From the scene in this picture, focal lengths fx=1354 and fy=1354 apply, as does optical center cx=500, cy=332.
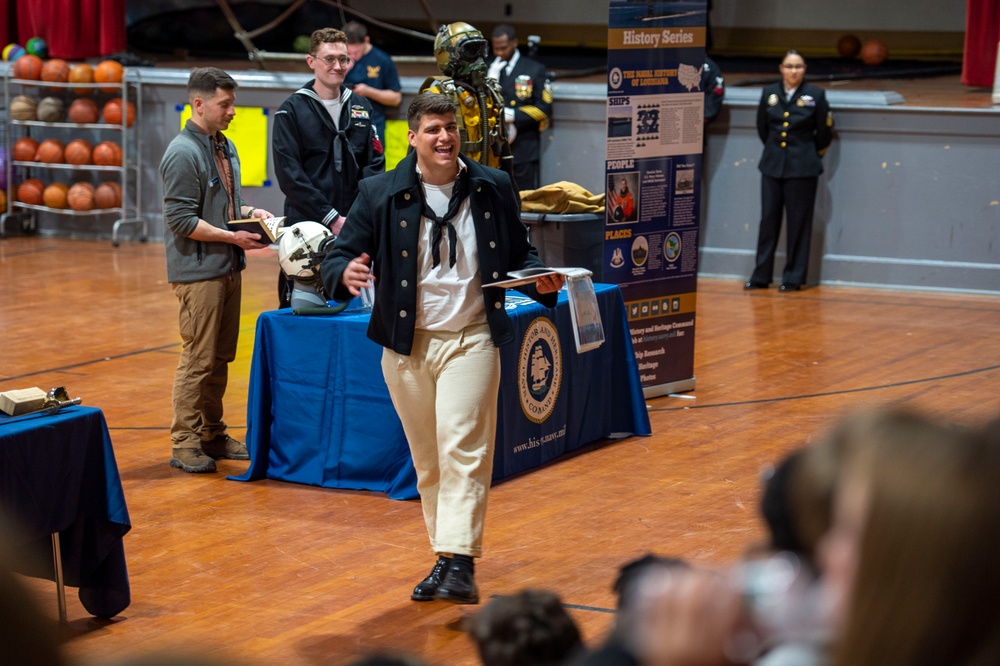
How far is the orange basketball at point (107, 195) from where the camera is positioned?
561 inches

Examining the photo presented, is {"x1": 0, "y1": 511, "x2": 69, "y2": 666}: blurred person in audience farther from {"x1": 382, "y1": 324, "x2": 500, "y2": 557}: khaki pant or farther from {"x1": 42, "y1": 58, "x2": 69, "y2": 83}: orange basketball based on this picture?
{"x1": 42, "y1": 58, "x2": 69, "y2": 83}: orange basketball

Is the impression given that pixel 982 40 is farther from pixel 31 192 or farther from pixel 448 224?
pixel 448 224

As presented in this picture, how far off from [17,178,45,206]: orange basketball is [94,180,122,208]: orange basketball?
63 cm

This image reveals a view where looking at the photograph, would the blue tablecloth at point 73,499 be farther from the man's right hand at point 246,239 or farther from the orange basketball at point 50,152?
the orange basketball at point 50,152

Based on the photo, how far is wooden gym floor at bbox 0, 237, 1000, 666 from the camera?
4.69 meters

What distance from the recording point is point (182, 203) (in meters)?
6.20

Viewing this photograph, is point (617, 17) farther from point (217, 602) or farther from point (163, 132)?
point (163, 132)

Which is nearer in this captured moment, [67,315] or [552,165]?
[67,315]

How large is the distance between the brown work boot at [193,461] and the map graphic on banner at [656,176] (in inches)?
99.6

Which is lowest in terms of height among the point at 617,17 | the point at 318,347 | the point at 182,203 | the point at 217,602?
the point at 217,602

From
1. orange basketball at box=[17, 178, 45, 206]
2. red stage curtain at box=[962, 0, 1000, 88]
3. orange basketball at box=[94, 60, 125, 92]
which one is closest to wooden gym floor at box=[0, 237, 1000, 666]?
orange basketball at box=[17, 178, 45, 206]

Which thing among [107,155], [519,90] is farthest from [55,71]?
[519,90]

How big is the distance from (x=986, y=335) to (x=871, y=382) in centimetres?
212

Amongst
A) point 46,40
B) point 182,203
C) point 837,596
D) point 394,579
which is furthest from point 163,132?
point 837,596
